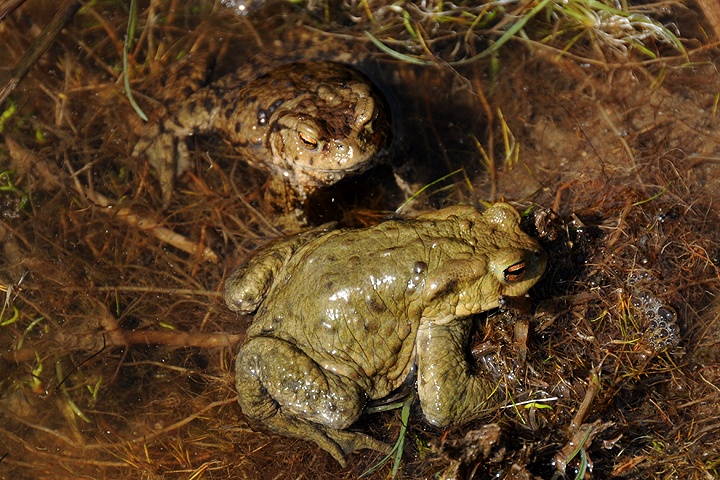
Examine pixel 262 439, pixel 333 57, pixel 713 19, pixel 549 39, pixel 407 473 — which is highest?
pixel 333 57

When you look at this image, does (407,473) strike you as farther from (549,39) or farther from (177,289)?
(549,39)

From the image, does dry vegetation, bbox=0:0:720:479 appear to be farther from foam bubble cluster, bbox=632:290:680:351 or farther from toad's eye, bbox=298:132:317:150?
toad's eye, bbox=298:132:317:150

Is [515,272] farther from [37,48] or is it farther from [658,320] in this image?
[37,48]

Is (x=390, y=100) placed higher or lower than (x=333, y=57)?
lower

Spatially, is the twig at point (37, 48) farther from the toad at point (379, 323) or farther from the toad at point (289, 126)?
the toad at point (379, 323)

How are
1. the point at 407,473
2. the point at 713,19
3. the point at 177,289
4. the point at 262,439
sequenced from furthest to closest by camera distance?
the point at 713,19 → the point at 177,289 → the point at 262,439 → the point at 407,473

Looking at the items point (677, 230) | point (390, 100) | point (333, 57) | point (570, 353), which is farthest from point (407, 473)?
point (333, 57)

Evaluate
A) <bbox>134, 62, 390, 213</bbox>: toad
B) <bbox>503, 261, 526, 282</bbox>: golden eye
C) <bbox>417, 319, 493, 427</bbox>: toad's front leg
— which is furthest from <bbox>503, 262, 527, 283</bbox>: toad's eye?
<bbox>134, 62, 390, 213</bbox>: toad
